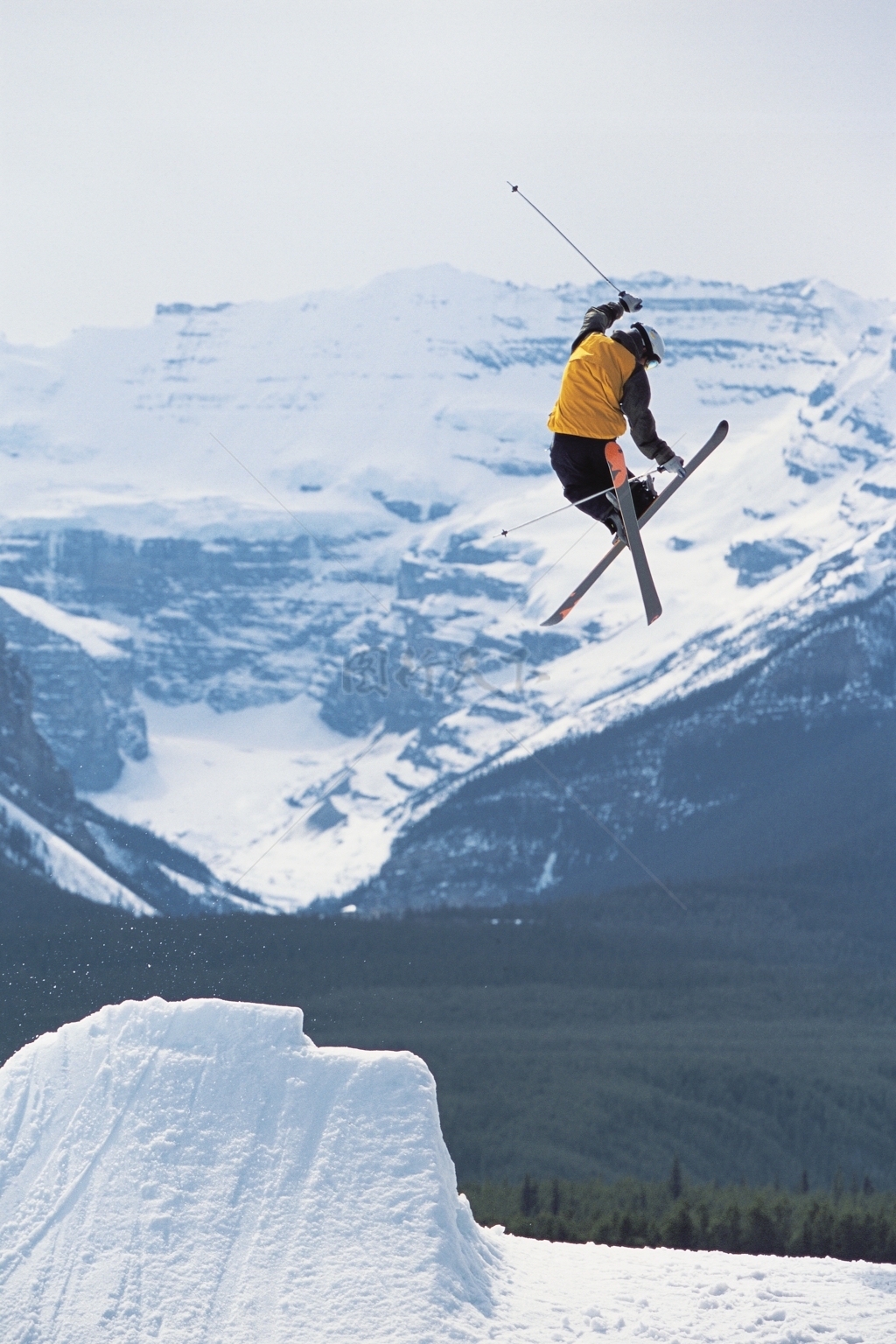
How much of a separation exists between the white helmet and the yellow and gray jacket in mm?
105

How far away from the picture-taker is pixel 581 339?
27.0 m

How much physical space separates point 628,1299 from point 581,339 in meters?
21.3

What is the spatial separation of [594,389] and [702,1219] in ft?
299

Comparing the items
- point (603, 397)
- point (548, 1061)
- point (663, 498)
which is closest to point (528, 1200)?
point (548, 1061)

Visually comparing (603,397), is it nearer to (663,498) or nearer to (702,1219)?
(663,498)

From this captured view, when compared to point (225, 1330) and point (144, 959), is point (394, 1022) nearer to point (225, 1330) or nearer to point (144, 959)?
point (144, 959)

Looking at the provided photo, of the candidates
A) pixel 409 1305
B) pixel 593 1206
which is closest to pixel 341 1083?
pixel 409 1305

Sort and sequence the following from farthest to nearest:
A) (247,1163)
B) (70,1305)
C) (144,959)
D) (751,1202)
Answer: (144,959), (751,1202), (247,1163), (70,1305)

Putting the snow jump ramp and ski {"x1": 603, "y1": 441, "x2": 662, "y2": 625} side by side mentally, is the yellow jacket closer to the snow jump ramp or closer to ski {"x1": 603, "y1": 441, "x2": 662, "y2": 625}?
ski {"x1": 603, "y1": 441, "x2": 662, "y2": 625}

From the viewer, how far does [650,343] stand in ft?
87.9

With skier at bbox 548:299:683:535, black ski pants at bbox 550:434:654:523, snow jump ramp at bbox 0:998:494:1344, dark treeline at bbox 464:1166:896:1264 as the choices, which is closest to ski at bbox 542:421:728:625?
black ski pants at bbox 550:434:654:523

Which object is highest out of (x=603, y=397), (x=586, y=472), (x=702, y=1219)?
(x=702, y=1219)

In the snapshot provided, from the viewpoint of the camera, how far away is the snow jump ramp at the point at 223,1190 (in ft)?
118

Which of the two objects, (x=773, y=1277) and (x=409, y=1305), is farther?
(x=773, y=1277)
